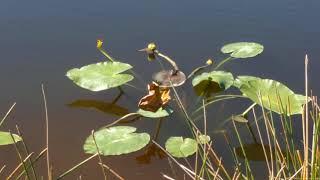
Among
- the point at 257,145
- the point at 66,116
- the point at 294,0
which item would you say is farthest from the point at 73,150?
the point at 294,0

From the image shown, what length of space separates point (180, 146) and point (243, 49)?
2.24 feet

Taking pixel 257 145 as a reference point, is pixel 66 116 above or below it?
above

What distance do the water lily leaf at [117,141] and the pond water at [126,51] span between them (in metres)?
0.05

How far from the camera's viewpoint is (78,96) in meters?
1.92

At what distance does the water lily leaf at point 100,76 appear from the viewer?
1.86m

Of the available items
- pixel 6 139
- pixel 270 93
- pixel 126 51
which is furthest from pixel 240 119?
pixel 6 139

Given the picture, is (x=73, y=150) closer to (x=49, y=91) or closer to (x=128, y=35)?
(x=49, y=91)

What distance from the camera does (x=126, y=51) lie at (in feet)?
7.24

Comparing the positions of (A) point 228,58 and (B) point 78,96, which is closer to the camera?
(B) point 78,96

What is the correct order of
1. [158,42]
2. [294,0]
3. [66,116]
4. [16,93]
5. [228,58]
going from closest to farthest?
[66,116]
[16,93]
[228,58]
[158,42]
[294,0]

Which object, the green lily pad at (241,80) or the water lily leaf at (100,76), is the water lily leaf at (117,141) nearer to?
the water lily leaf at (100,76)

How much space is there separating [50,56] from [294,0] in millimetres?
1322

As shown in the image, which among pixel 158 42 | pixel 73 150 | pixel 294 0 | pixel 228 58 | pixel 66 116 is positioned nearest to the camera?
pixel 73 150

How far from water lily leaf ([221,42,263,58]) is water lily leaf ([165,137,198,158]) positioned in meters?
0.61
